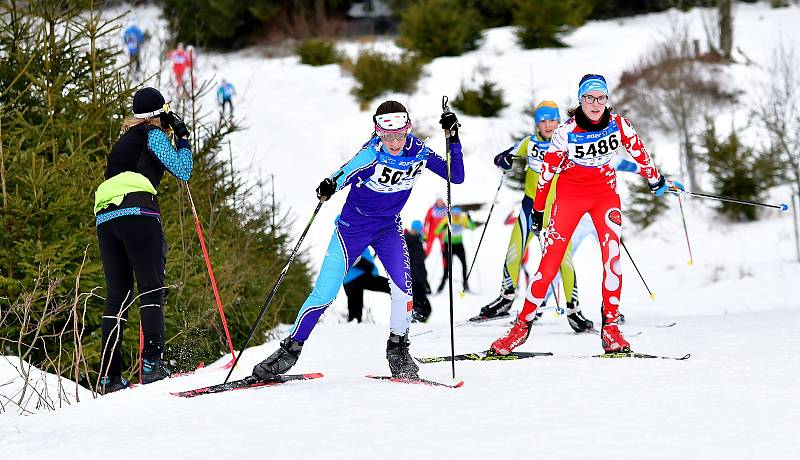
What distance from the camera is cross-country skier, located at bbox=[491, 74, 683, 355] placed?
6.18 m

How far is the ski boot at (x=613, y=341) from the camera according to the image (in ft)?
20.2

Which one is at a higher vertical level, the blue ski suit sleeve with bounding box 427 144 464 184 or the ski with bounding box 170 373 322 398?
the blue ski suit sleeve with bounding box 427 144 464 184

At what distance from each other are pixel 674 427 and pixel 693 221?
1719 centimetres

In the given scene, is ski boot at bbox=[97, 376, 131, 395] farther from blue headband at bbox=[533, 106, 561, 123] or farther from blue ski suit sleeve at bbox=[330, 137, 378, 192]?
blue headband at bbox=[533, 106, 561, 123]

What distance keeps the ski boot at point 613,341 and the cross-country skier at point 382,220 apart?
1.41 metres

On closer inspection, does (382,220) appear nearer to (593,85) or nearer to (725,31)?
(593,85)

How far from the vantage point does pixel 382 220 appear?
5617 mm

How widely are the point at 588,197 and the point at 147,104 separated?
2888 mm

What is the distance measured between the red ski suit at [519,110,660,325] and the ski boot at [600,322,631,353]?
1.9 inches

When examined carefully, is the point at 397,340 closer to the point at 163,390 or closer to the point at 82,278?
the point at 163,390

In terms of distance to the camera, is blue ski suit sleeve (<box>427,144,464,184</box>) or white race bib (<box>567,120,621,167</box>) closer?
blue ski suit sleeve (<box>427,144,464,184</box>)

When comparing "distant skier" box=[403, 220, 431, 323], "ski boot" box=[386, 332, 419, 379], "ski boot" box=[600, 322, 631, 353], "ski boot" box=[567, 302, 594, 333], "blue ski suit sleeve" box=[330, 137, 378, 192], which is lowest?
"distant skier" box=[403, 220, 431, 323]

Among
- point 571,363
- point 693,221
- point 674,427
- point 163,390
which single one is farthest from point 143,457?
point 693,221

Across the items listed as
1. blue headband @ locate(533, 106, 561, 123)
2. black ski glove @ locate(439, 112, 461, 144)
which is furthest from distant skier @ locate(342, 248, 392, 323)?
black ski glove @ locate(439, 112, 461, 144)
